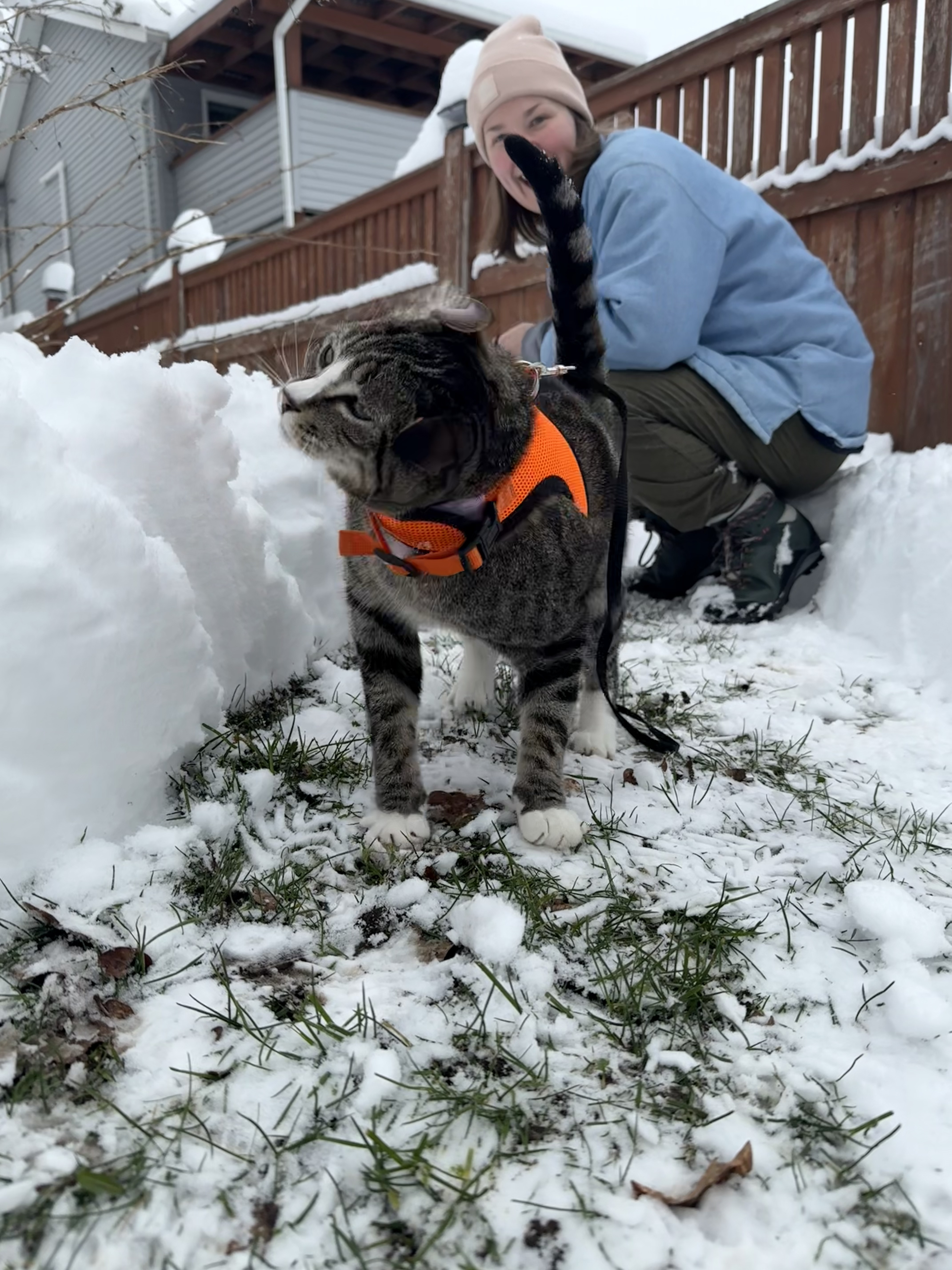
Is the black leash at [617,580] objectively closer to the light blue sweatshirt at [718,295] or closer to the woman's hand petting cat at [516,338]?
the light blue sweatshirt at [718,295]

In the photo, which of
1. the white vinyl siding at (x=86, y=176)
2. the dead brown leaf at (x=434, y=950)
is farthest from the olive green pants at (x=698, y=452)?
the white vinyl siding at (x=86, y=176)

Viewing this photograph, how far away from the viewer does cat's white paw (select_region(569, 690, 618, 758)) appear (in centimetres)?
233

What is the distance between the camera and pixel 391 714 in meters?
1.97

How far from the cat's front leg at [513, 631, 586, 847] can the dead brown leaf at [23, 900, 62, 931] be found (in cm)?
89

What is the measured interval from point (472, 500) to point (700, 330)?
218 cm

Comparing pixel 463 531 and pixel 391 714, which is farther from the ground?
pixel 463 531

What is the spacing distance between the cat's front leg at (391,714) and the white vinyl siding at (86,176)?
9.72 meters

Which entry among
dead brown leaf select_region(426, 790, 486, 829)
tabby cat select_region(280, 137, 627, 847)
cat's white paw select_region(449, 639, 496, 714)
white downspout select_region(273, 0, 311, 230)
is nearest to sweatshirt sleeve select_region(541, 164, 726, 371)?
tabby cat select_region(280, 137, 627, 847)

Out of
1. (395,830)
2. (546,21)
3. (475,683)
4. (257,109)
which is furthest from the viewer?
(546,21)

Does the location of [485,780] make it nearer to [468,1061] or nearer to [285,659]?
[285,659]

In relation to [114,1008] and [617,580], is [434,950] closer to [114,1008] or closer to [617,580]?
[114,1008]

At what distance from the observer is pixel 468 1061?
3.88ft

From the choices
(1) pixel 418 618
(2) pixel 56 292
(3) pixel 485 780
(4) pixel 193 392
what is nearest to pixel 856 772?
(3) pixel 485 780

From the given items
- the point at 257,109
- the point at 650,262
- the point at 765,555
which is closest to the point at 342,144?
the point at 257,109
